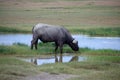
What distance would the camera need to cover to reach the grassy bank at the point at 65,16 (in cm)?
3119

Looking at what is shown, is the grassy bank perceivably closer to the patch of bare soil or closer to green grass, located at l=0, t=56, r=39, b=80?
green grass, located at l=0, t=56, r=39, b=80

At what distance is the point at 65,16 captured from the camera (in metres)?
39.9

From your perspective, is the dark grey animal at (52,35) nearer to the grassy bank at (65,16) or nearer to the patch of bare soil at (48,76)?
the patch of bare soil at (48,76)

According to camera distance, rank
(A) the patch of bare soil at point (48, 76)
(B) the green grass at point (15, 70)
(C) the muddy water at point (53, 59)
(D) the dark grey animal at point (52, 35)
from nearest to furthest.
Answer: (B) the green grass at point (15, 70), (A) the patch of bare soil at point (48, 76), (C) the muddy water at point (53, 59), (D) the dark grey animal at point (52, 35)

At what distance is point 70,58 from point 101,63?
285cm

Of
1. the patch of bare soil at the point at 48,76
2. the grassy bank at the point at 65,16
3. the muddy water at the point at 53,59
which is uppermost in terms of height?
the patch of bare soil at the point at 48,76

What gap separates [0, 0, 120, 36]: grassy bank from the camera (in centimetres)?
3119

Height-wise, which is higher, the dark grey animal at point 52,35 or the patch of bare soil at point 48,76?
the patch of bare soil at point 48,76

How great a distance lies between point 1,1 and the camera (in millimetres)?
53031

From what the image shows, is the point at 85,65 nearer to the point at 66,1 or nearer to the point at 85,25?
the point at 85,25

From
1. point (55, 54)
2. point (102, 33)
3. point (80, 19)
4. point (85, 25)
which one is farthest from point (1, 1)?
point (55, 54)

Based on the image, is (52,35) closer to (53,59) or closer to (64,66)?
(53,59)

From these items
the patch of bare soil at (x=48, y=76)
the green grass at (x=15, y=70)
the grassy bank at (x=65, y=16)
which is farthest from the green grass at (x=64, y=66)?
the grassy bank at (x=65, y=16)

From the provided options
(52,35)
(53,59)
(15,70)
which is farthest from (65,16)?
(15,70)
